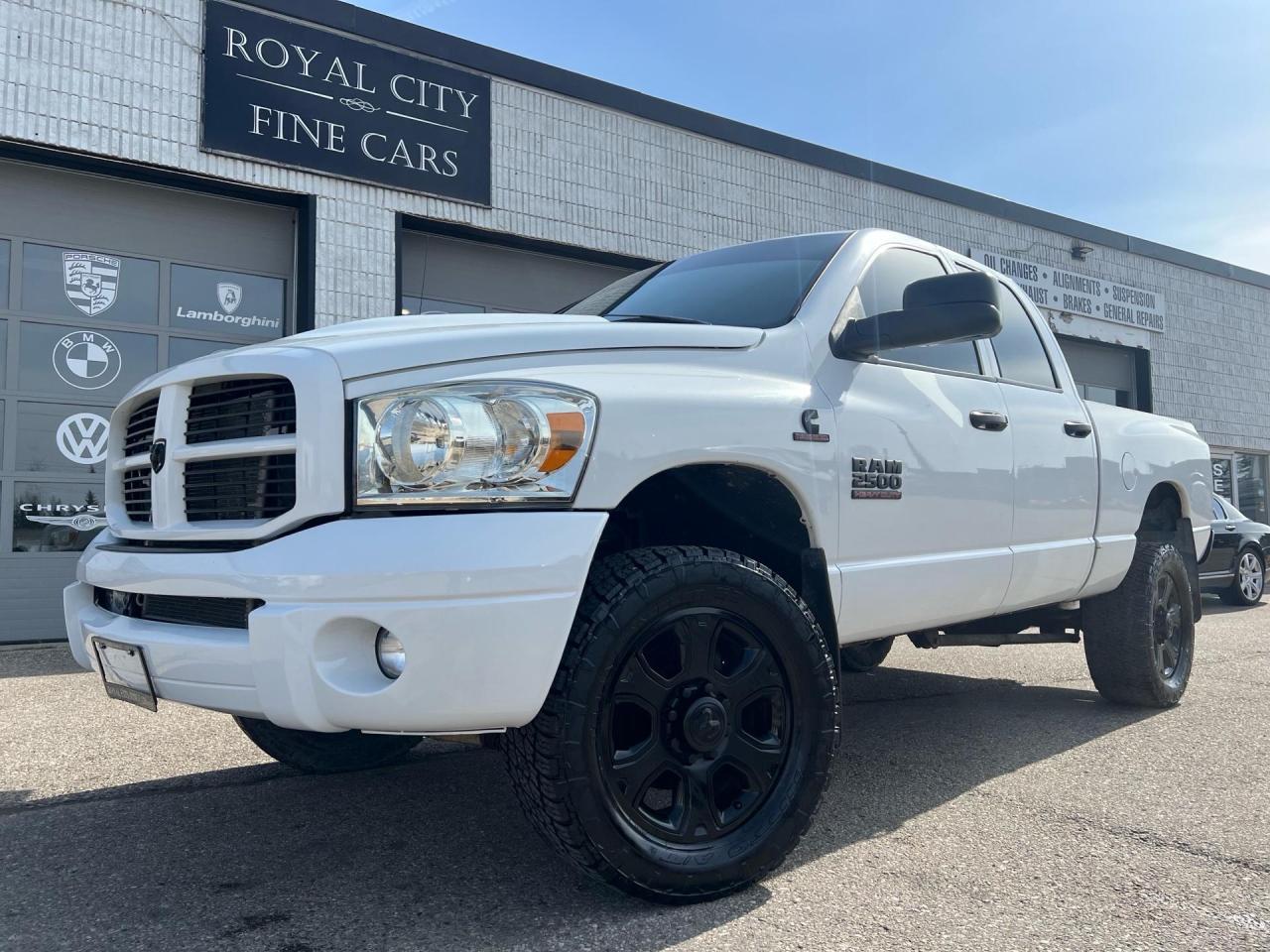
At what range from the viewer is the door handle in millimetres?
3549

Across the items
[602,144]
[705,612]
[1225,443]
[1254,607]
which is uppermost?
[602,144]

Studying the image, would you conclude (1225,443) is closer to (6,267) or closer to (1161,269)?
(1161,269)

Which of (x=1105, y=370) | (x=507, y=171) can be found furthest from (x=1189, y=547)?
(x=1105, y=370)

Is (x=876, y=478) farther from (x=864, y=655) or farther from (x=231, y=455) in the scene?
(x=864, y=655)

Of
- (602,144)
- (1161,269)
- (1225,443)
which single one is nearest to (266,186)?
(602,144)

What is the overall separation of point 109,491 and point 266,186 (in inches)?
262

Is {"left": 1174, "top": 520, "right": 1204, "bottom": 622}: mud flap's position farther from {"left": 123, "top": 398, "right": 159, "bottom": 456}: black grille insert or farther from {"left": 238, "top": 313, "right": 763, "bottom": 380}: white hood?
{"left": 123, "top": 398, "right": 159, "bottom": 456}: black grille insert

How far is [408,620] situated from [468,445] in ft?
1.33

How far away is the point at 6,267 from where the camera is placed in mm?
8133

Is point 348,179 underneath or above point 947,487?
above

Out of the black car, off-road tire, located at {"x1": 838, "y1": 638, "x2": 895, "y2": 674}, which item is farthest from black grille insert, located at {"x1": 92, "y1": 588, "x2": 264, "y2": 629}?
the black car

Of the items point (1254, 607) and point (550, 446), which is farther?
point (1254, 607)

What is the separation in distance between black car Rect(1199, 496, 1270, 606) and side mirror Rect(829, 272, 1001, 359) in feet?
30.0

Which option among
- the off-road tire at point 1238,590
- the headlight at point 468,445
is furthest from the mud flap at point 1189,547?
the off-road tire at point 1238,590
